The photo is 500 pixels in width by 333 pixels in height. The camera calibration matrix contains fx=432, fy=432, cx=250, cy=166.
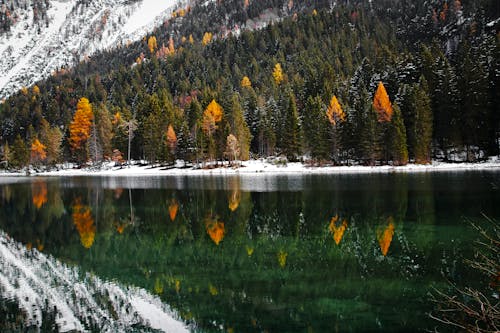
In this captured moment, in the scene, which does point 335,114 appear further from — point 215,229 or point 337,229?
point 337,229

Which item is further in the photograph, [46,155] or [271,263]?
[46,155]

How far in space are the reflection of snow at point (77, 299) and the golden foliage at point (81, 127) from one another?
280 feet

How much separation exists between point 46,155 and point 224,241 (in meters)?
97.9

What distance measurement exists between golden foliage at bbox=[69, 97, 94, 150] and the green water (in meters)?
67.4

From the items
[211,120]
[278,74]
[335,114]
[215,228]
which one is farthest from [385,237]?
[278,74]

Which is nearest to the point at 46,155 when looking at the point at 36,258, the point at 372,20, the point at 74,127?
the point at 74,127

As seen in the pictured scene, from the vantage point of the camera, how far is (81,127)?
99.2 metres

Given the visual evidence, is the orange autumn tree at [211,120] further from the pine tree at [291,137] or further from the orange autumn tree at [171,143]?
the pine tree at [291,137]

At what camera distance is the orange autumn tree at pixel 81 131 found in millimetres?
96688

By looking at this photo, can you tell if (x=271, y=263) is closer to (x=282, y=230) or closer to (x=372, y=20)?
(x=282, y=230)

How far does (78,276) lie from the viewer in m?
15.0

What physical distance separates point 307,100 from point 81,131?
170ft

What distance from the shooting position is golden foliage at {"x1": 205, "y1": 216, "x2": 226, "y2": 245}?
19.7 m

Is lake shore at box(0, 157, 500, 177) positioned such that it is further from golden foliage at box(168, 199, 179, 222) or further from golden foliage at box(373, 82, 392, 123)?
golden foliage at box(168, 199, 179, 222)
